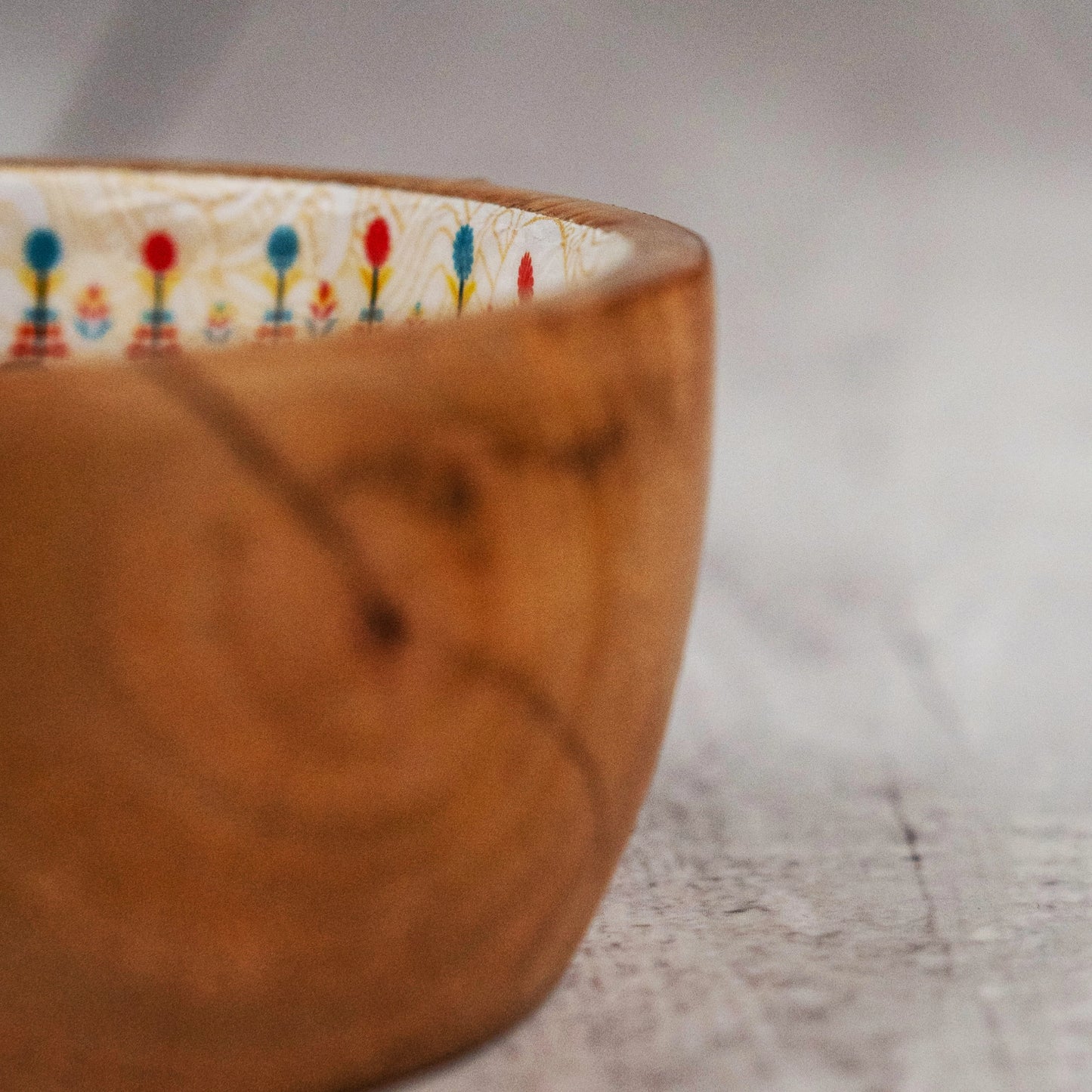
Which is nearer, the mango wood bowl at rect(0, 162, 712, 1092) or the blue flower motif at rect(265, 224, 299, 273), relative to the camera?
the mango wood bowl at rect(0, 162, 712, 1092)

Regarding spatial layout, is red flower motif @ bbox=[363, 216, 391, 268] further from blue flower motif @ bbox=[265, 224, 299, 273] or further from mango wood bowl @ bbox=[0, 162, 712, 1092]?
mango wood bowl @ bbox=[0, 162, 712, 1092]

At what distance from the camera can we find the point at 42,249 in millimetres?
455

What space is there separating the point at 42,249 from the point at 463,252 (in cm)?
12

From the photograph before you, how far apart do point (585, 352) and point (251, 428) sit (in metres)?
0.06

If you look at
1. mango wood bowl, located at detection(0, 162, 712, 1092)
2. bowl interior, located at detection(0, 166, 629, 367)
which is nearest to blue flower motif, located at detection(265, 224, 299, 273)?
bowl interior, located at detection(0, 166, 629, 367)

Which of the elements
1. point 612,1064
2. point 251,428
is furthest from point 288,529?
point 612,1064

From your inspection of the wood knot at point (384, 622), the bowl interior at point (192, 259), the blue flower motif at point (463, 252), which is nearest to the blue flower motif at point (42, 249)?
the bowl interior at point (192, 259)

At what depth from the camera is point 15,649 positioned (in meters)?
0.25

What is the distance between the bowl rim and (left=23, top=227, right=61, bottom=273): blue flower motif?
0.06ft

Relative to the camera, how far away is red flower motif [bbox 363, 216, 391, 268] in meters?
0.45

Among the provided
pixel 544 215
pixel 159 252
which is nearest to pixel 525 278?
pixel 544 215

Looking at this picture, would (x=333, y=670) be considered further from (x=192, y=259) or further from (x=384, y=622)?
(x=192, y=259)

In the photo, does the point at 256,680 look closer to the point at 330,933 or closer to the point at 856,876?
the point at 330,933

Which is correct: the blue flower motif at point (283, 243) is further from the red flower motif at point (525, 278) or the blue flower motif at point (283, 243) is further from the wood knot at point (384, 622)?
the wood knot at point (384, 622)
